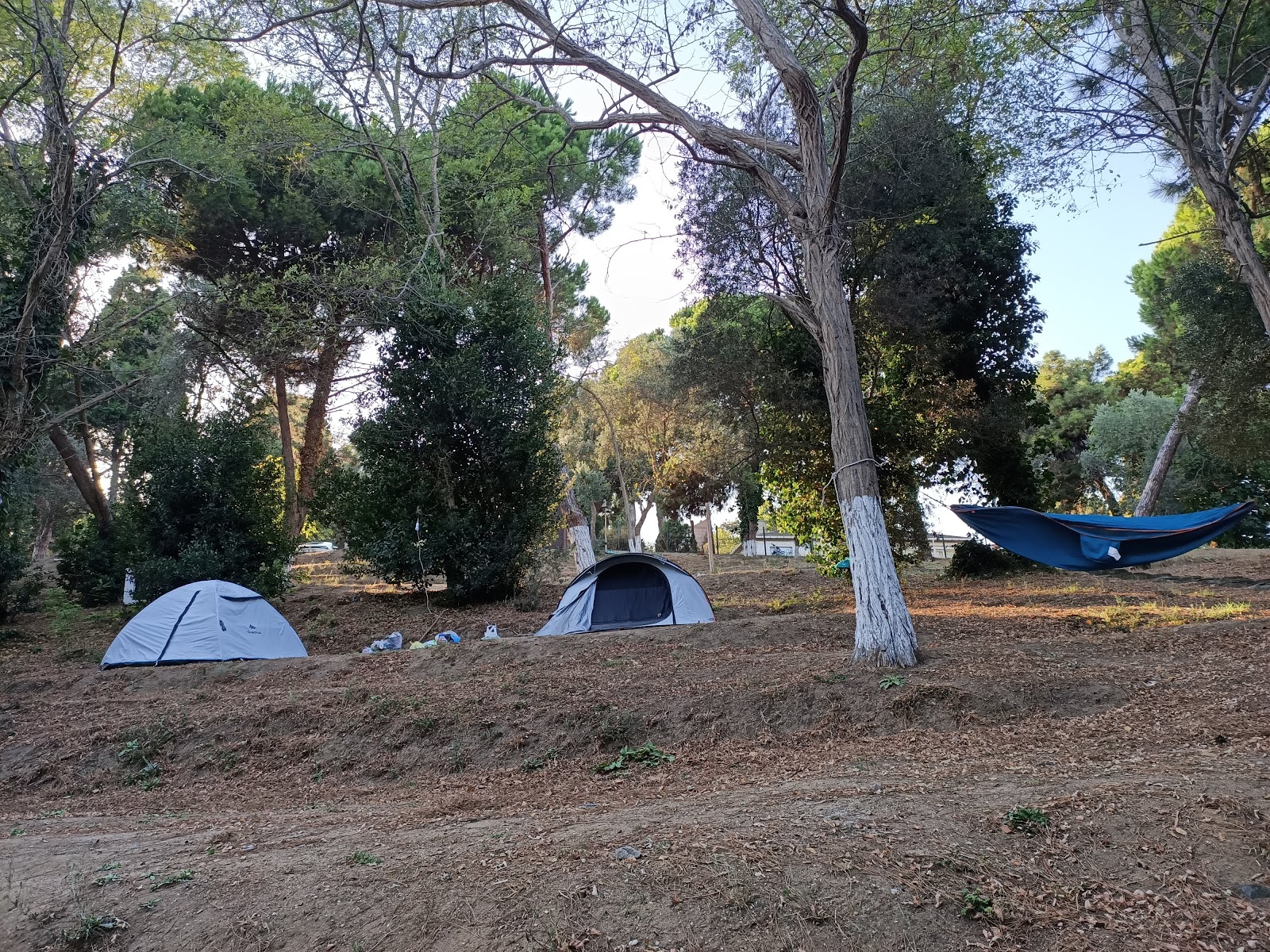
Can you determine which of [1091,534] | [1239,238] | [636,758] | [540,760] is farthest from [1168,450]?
[540,760]

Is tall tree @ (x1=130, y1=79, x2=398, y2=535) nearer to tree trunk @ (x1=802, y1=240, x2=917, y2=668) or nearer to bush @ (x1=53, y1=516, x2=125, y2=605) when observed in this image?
bush @ (x1=53, y1=516, x2=125, y2=605)

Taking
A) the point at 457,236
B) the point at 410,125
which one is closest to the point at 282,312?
the point at 410,125

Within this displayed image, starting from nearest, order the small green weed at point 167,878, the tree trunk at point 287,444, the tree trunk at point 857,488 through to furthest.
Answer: the small green weed at point 167,878, the tree trunk at point 857,488, the tree trunk at point 287,444

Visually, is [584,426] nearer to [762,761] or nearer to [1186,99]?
[1186,99]

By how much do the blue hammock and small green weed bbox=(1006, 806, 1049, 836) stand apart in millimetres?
8829

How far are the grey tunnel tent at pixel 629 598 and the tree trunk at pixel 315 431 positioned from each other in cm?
993

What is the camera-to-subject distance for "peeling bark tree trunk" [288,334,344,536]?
61.9 ft

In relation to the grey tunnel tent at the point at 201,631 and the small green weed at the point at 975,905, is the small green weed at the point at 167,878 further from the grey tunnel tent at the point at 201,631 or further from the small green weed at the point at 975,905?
the grey tunnel tent at the point at 201,631

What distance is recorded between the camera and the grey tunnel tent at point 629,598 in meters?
11.4

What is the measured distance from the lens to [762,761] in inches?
216

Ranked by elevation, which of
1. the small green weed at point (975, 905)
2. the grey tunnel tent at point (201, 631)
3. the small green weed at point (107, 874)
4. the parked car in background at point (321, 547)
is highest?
the parked car in background at point (321, 547)

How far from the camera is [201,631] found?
10.5 metres

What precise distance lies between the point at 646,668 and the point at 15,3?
1450 centimetres

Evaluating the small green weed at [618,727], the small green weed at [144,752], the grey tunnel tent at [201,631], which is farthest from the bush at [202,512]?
the small green weed at [618,727]
